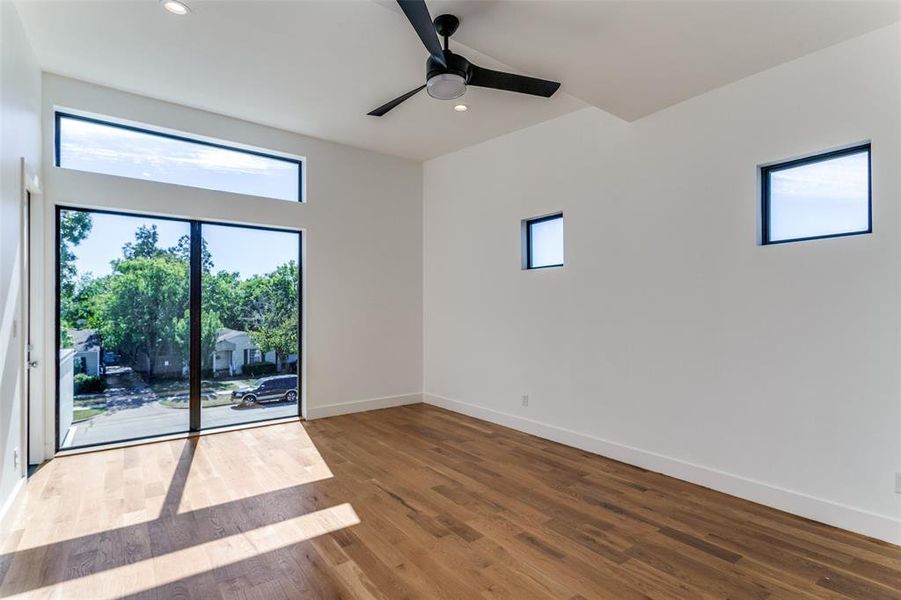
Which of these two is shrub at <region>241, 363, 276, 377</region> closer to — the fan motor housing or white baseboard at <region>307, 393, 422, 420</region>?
white baseboard at <region>307, 393, 422, 420</region>

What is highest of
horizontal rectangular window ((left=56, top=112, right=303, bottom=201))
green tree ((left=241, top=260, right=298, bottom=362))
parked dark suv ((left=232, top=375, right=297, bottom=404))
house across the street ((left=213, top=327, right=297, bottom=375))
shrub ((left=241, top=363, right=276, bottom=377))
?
horizontal rectangular window ((left=56, top=112, right=303, bottom=201))

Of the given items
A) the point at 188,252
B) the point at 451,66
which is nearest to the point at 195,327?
the point at 188,252

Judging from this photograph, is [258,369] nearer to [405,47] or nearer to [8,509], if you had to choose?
[8,509]

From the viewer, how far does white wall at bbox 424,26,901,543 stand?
8.87 ft

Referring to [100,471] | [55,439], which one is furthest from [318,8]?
[55,439]

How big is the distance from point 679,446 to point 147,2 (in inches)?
192

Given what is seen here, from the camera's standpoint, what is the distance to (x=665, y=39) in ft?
8.92

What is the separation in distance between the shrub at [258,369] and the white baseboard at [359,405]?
0.62 meters

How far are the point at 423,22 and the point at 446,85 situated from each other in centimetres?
65

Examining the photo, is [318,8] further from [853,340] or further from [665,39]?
[853,340]

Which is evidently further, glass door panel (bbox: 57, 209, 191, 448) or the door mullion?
the door mullion

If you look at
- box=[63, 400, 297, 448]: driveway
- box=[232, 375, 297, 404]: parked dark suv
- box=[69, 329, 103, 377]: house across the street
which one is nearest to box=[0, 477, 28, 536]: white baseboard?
box=[63, 400, 297, 448]: driveway

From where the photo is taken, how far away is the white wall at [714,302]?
8.87 ft

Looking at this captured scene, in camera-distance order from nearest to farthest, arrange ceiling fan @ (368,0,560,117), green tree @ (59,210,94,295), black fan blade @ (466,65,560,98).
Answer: ceiling fan @ (368,0,560,117) < black fan blade @ (466,65,560,98) < green tree @ (59,210,94,295)
